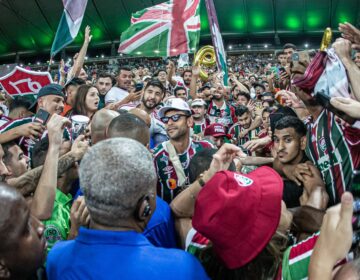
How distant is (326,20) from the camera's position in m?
30.4

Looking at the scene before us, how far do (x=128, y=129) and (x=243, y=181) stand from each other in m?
1.21

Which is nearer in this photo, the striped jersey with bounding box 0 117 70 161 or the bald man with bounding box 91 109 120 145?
the bald man with bounding box 91 109 120 145

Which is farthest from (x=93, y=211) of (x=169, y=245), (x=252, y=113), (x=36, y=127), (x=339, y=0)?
(x=339, y=0)

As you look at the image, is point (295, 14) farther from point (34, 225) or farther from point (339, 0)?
Result: point (34, 225)

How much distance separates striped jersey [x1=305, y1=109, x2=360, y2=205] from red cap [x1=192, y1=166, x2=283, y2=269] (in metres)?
1.25

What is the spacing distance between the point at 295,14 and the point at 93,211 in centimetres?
3222

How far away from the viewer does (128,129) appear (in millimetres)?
2654

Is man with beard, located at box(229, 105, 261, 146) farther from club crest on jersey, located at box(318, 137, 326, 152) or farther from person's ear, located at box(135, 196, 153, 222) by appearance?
person's ear, located at box(135, 196, 153, 222)

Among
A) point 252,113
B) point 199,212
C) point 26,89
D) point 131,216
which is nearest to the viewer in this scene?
point 131,216

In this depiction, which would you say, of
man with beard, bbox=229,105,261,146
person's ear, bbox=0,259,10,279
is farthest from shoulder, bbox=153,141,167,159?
man with beard, bbox=229,105,261,146

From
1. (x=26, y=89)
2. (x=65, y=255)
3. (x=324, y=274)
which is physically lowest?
(x=324, y=274)

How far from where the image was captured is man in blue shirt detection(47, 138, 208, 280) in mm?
1438

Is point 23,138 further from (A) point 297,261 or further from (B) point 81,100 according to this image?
(A) point 297,261

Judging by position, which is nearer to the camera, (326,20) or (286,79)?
(286,79)
